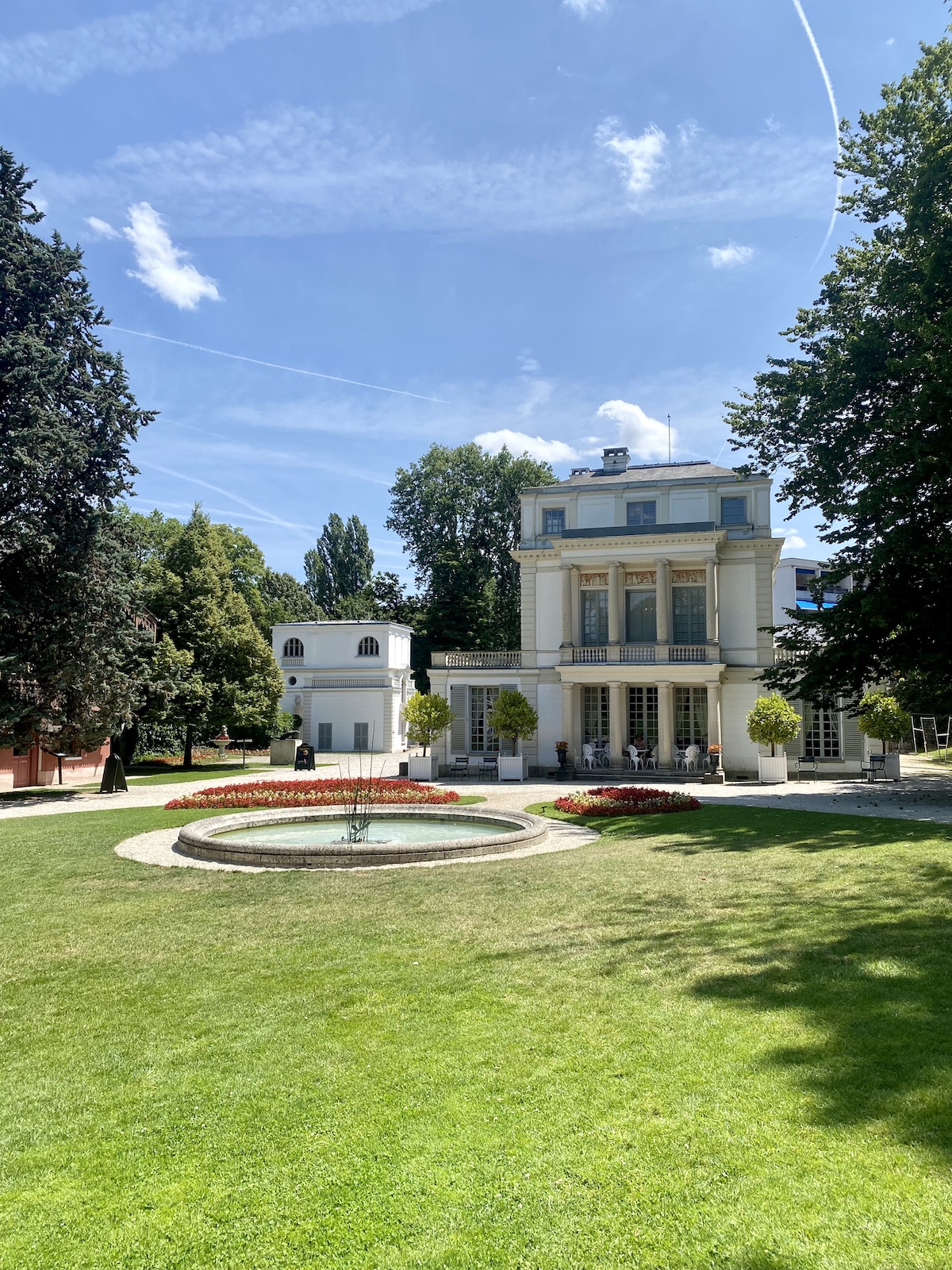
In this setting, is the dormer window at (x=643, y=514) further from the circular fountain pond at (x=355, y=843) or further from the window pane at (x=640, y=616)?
the circular fountain pond at (x=355, y=843)

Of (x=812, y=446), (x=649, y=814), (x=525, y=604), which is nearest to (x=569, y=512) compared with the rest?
(x=525, y=604)

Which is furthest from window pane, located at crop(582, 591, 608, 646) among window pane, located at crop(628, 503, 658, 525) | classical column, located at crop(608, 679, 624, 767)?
window pane, located at crop(628, 503, 658, 525)

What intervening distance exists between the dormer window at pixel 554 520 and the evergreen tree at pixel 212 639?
1510 centimetres

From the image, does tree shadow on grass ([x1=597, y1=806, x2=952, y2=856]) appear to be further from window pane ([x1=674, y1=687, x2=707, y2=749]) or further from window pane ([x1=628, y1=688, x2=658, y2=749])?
window pane ([x1=628, y1=688, x2=658, y2=749])

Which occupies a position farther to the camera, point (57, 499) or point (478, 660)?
point (478, 660)

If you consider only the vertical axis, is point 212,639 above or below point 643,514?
below

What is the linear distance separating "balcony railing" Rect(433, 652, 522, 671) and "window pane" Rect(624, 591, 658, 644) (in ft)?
16.2

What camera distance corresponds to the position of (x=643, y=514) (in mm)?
33781

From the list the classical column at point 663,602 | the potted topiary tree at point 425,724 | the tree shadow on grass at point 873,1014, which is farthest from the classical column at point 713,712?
the tree shadow on grass at point 873,1014

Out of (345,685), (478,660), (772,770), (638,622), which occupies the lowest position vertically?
(772,770)

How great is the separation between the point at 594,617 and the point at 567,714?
455 centimetres

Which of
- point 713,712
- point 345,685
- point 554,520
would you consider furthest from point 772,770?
point 345,685

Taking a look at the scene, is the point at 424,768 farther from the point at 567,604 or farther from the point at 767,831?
the point at 767,831

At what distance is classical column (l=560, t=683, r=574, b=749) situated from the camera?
1275 inches
